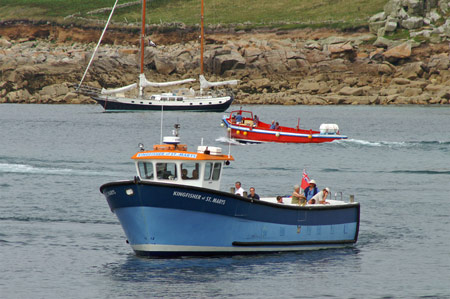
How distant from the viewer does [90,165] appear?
212ft

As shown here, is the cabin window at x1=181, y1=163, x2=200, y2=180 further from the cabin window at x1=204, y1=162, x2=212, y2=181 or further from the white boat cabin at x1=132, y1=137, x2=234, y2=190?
the cabin window at x1=204, y1=162, x2=212, y2=181

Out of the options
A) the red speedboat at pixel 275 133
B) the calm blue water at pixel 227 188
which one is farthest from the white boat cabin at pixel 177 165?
the red speedboat at pixel 275 133

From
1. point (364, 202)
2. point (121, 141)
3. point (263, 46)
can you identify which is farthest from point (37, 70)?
point (364, 202)

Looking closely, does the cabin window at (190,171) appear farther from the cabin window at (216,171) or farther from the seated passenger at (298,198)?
the seated passenger at (298,198)

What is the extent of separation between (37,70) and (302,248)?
139m

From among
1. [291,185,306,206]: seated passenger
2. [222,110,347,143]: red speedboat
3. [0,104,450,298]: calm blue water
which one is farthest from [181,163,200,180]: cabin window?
[222,110,347,143]: red speedboat

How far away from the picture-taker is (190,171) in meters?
30.8

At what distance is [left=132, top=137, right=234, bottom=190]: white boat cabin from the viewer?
98.0 feet

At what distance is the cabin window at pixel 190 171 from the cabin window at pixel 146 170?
116 centimetres

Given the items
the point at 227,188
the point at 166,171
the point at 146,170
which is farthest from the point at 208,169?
the point at 227,188

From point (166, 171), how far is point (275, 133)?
51550 mm

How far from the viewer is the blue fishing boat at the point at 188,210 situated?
2906 centimetres

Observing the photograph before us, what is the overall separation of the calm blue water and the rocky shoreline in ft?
191

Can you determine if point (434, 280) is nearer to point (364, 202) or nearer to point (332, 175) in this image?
point (364, 202)
